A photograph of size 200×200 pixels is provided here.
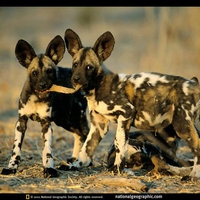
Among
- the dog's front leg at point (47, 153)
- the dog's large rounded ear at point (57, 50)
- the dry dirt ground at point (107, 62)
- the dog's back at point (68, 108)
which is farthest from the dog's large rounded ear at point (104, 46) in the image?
the dry dirt ground at point (107, 62)

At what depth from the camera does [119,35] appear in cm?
1867

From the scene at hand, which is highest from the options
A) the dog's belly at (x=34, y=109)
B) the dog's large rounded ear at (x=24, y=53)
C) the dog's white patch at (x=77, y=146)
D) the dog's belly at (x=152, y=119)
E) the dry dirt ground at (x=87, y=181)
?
the dog's large rounded ear at (x=24, y=53)

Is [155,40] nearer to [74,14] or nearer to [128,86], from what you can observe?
[74,14]

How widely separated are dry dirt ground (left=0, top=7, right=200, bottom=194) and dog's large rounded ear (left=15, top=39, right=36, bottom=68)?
Answer: 49.0 inches

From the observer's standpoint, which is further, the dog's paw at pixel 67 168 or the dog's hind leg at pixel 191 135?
the dog's paw at pixel 67 168

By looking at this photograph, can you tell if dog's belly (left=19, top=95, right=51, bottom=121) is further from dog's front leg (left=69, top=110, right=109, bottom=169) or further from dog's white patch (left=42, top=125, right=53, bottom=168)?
dog's front leg (left=69, top=110, right=109, bottom=169)

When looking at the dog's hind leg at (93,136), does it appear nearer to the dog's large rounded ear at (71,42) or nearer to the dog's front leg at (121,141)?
the dog's front leg at (121,141)

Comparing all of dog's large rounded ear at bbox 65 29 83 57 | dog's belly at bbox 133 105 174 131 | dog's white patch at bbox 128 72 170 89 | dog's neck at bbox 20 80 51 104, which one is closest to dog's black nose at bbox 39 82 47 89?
Answer: dog's neck at bbox 20 80 51 104

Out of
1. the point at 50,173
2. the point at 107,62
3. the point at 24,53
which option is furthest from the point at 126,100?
the point at 107,62

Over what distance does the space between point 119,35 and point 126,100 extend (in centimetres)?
1326

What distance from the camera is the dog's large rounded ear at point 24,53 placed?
5.79 m

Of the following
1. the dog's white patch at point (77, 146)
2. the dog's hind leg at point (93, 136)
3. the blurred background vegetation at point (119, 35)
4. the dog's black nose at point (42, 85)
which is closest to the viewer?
the dog's black nose at point (42, 85)

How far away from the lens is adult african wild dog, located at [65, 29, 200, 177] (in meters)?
5.52

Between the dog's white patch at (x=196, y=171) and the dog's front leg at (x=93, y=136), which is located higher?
the dog's front leg at (x=93, y=136)
